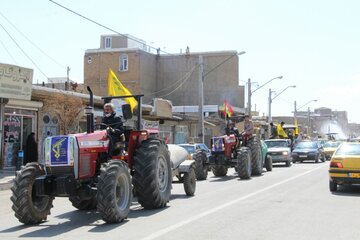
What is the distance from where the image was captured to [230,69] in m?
60.0

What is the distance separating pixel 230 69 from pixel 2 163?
4142cm

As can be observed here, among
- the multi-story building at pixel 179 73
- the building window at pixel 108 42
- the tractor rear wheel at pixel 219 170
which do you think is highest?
the building window at pixel 108 42

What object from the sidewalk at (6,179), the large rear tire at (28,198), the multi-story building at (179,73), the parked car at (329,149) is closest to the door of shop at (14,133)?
the sidewalk at (6,179)

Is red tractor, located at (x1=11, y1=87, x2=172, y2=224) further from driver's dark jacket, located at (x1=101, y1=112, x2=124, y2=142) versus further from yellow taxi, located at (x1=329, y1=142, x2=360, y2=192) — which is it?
yellow taxi, located at (x1=329, y1=142, x2=360, y2=192)

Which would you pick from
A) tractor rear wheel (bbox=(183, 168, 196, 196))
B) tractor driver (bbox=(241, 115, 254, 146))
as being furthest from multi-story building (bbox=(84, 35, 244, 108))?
tractor rear wheel (bbox=(183, 168, 196, 196))

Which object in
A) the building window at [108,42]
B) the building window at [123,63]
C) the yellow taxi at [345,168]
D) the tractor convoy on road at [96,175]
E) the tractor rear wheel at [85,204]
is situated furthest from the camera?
the building window at [108,42]

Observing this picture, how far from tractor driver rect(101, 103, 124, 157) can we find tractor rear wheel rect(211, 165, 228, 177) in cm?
1020

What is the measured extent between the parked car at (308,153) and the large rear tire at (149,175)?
2255cm

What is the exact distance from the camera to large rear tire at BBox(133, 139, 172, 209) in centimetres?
1023

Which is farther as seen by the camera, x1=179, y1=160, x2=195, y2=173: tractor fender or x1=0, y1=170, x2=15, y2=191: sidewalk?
x1=0, y1=170, x2=15, y2=191: sidewalk

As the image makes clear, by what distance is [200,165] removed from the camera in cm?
1817

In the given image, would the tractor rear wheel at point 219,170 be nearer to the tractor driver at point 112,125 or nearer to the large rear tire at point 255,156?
the large rear tire at point 255,156

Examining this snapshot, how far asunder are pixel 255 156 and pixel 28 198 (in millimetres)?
12431

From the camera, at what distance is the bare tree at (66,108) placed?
73.7ft
